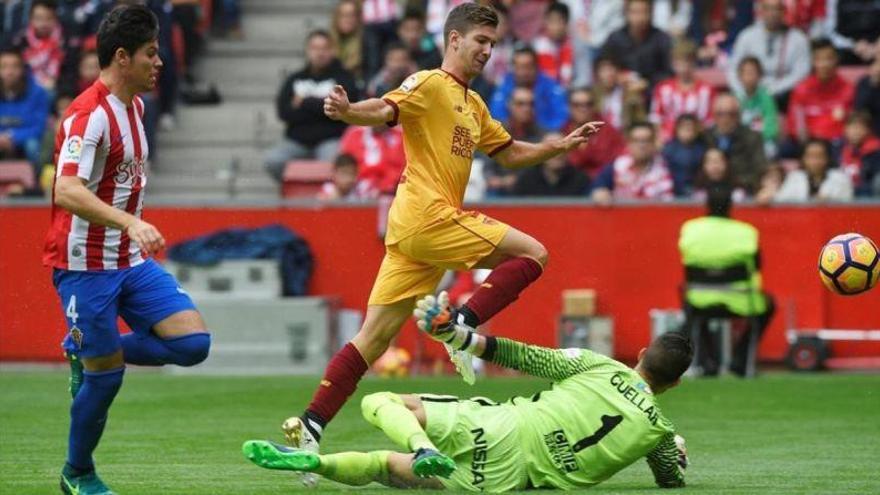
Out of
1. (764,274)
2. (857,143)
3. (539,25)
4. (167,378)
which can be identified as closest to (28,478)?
(167,378)

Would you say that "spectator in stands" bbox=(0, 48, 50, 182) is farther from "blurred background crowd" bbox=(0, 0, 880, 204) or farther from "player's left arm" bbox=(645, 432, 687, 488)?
"player's left arm" bbox=(645, 432, 687, 488)

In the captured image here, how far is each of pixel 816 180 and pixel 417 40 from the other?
5.30 meters

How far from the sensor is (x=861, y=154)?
19719 millimetres

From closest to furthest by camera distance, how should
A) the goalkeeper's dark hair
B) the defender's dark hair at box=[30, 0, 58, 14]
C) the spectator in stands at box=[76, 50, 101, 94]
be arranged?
the goalkeeper's dark hair, the spectator in stands at box=[76, 50, 101, 94], the defender's dark hair at box=[30, 0, 58, 14]

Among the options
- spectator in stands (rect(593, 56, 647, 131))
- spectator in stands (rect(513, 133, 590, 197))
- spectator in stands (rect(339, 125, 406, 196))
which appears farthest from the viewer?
spectator in stands (rect(593, 56, 647, 131))

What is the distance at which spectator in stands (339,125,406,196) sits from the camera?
20.0 metres

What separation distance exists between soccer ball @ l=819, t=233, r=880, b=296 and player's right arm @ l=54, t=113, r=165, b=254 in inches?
239

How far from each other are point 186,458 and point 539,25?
12.3 m

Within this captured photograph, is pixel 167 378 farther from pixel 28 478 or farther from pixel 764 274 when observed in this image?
pixel 28 478

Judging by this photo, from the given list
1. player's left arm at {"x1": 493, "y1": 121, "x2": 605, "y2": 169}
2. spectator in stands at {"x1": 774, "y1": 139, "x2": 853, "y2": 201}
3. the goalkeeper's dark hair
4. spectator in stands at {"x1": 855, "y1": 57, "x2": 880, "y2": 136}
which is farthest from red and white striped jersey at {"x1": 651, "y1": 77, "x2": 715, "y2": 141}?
the goalkeeper's dark hair

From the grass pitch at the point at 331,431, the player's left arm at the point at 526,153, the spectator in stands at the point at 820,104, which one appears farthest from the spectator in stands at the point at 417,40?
the player's left arm at the point at 526,153

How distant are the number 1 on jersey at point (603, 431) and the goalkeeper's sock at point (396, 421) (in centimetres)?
78

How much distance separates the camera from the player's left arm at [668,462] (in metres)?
9.34

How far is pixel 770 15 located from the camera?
21203 mm
